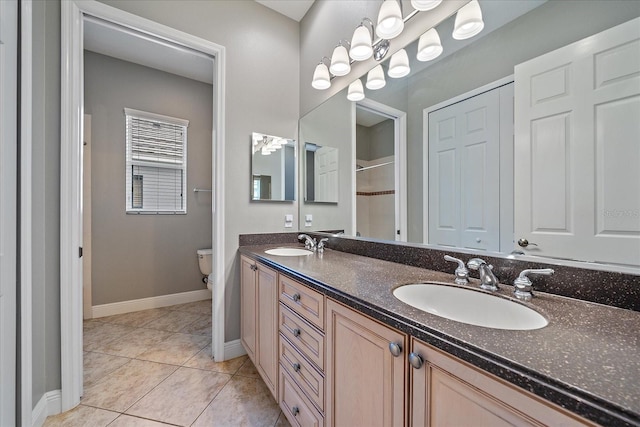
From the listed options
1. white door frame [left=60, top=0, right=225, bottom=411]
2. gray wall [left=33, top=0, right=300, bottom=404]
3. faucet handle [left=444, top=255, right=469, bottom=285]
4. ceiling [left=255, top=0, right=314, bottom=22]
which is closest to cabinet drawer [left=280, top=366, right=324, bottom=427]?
faucet handle [left=444, top=255, right=469, bottom=285]

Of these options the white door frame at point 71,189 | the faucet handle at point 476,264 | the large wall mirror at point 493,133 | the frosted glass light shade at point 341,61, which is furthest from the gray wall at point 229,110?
the faucet handle at point 476,264

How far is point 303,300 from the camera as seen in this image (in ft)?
3.71

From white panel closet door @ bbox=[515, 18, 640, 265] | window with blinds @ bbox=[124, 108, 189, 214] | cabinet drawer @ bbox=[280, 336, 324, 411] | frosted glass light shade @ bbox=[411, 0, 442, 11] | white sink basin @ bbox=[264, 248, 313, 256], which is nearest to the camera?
white panel closet door @ bbox=[515, 18, 640, 265]

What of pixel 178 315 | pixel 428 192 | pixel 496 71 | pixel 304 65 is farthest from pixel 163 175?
pixel 496 71

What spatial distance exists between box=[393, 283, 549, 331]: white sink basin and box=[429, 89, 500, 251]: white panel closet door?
0.90ft

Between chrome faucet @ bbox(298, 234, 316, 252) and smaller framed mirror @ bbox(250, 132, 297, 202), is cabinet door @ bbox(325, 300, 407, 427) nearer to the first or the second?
chrome faucet @ bbox(298, 234, 316, 252)

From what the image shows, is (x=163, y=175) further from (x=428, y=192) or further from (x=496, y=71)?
(x=496, y=71)

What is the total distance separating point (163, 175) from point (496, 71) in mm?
3223

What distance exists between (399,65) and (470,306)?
4.14 ft

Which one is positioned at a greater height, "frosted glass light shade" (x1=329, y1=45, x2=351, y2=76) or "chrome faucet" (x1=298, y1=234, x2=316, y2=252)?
"frosted glass light shade" (x1=329, y1=45, x2=351, y2=76)

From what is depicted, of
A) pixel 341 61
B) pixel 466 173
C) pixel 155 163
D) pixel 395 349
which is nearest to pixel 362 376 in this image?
pixel 395 349

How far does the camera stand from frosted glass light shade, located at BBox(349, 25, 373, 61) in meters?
1.55

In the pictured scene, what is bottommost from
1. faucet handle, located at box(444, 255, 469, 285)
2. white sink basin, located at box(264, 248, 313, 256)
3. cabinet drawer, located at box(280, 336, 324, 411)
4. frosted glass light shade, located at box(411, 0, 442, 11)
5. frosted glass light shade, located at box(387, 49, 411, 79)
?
cabinet drawer, located at box(280, 336, 324, 411)

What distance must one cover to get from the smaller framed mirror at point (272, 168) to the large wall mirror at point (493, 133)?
0.95 m
